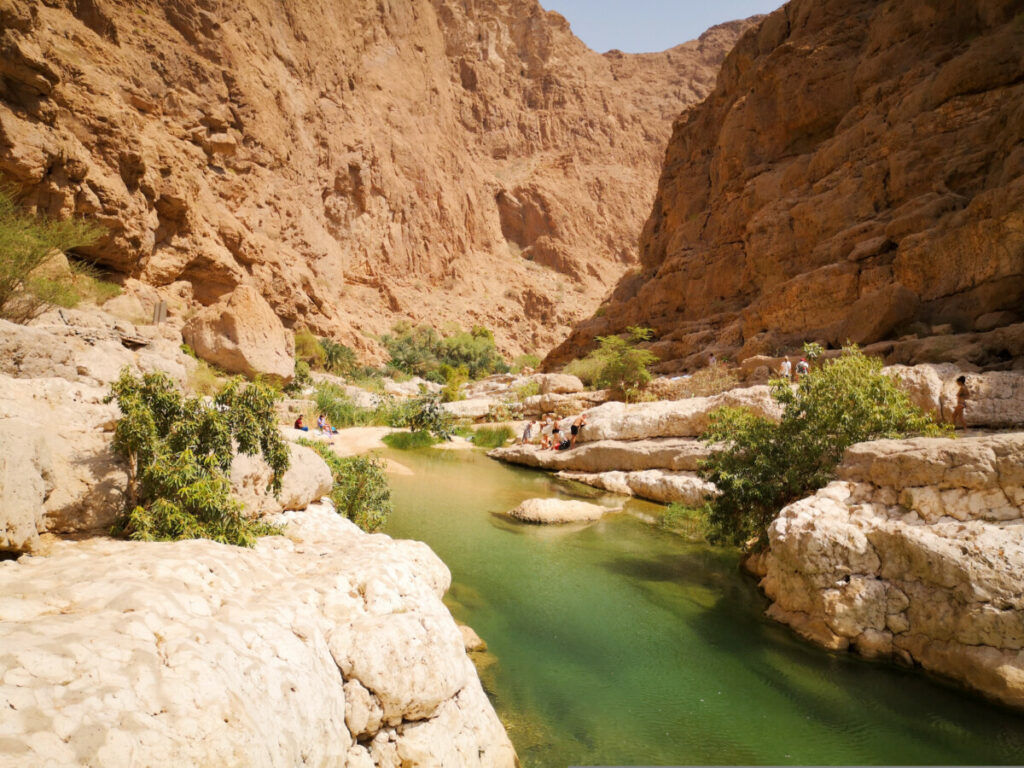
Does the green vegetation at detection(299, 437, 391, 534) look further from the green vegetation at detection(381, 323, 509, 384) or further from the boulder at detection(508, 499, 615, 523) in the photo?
the green vegetation at detection(381, 323, 509, 384)

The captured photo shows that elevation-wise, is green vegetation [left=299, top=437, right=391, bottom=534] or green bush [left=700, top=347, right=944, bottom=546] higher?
green bush [left=700, top=347, right=944, bottom=546]

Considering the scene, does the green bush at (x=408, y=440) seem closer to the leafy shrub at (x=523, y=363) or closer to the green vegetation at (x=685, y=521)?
the green vegetation at (x=685, y=521)

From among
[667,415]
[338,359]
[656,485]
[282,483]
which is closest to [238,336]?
[338,359]

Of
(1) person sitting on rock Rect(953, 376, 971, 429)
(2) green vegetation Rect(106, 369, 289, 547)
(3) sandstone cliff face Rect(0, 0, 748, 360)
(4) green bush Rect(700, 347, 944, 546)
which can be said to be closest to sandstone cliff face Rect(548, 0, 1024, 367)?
(1) person sitting on rock Rect(953, 376, 971, 429)

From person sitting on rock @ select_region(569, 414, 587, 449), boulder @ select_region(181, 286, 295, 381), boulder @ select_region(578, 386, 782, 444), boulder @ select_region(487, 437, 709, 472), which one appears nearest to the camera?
boulder @ select_region(578, 386, 782, 444)

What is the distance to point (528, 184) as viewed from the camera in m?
67.7

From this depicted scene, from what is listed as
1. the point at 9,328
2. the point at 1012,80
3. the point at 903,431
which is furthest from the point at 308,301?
the point at 1012,80

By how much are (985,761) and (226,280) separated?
106 feet

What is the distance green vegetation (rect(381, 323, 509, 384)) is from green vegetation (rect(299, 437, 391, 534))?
3148 cm

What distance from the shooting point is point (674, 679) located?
636cm

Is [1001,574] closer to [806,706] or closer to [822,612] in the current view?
[822,612]

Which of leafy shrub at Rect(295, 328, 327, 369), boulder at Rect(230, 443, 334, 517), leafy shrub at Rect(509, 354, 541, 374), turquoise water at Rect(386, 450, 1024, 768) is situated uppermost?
leafy shrub at Rect(509, 354, 541, 374)

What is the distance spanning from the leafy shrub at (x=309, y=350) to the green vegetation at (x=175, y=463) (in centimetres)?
2860

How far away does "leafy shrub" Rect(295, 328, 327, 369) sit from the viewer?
32938 millimetres
